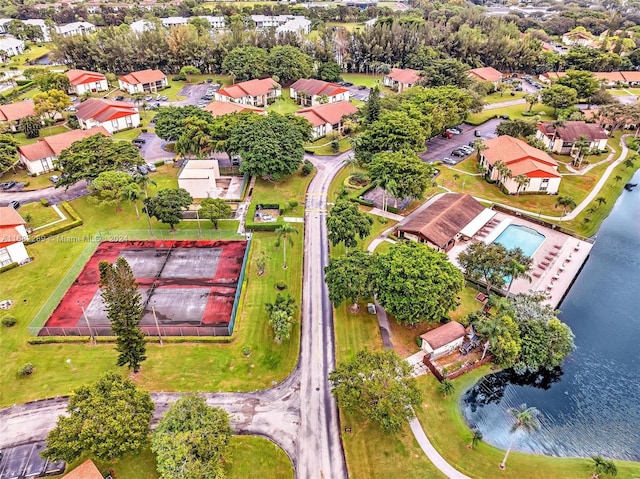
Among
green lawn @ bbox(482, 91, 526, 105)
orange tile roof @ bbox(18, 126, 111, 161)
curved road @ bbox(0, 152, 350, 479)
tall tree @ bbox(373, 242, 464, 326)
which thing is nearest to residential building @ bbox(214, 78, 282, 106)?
orange tile roof @ bbox(18, 126, 111, 161)

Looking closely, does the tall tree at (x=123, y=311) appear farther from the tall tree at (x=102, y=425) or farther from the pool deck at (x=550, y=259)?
the pool deck at (x=550, y=259)

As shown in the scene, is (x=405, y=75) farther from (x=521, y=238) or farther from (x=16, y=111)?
(x=16, y=111)

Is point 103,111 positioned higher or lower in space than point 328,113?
higher

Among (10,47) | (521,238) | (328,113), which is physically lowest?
(521,238)

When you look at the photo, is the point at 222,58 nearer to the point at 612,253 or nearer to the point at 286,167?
the point at 286,167

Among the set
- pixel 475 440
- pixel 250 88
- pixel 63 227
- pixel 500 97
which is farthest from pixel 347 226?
pixel 500 97

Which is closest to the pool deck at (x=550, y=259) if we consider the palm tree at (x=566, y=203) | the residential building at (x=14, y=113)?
the palm tree at (x=566, y=203)
